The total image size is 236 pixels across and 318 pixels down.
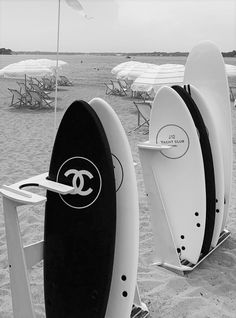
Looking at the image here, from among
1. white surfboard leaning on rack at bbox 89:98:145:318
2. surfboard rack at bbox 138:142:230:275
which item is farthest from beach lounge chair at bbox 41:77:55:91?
white surfboard leaning on rack at bbox 89:98:145:318

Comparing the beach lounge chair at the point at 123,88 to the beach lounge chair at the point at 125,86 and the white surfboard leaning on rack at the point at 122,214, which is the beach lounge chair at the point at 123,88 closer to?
the beach lounge chair at the point at 125,86

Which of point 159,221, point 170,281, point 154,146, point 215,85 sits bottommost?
point 170,281

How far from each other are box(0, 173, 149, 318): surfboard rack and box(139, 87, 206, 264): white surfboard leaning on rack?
124 centimetres

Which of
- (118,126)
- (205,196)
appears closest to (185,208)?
(205,196)

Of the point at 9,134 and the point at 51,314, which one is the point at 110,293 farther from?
the point at 9,134

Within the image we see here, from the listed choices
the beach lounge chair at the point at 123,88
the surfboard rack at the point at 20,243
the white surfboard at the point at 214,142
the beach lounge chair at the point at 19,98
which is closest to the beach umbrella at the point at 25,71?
the beach lounge chair at the point at 19,98

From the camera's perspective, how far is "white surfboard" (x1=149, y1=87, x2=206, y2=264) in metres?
3.05

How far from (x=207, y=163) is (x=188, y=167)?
0.62 ft

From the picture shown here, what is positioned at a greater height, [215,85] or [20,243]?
[215,85]

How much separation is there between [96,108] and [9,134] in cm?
762

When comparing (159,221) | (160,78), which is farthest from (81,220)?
(160,78)

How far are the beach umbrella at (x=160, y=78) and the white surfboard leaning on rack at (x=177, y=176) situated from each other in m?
8.06

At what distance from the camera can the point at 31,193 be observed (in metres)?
2.05

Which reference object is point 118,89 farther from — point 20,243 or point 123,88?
point 20,243
